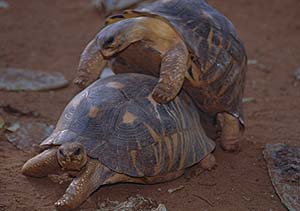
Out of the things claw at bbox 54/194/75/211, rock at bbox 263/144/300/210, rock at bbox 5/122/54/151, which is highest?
claw at bbox 54/194/75/211

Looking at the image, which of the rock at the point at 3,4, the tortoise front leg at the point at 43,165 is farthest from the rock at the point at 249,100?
the rock at the point at 3,4

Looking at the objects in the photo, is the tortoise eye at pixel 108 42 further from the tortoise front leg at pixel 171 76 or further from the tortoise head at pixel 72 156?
the tortoise head at pixel 72 156

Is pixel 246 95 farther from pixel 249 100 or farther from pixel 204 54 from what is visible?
pixel 204 54

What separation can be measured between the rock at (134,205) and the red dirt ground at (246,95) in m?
0.08

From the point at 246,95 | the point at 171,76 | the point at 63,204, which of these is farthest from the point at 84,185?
the point at 246,95

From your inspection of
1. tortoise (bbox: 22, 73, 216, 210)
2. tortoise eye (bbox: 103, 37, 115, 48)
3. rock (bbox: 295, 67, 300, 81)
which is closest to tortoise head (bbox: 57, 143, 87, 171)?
tortoise (bbox: 22, 73, 216, 210)

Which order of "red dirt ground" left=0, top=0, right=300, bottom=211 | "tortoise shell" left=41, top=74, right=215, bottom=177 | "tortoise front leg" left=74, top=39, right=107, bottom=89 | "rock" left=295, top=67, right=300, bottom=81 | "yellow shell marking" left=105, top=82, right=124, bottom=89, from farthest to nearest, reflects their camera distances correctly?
"rock" left=295, top=67, right=300, bottom=81 → "tortoise front leg" left=74, top=39, right=107, bottom=89 → "yellow shell marking" left=105, top=82, right=124, bottom=89 → "red dirt ground" left=0, top=0, right=300, bottom=211 → "tortoise shell" left=41, top=74, right=215, bottom=177

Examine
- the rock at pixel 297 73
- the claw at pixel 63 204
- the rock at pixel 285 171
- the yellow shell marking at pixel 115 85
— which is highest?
the yellow shell marking at pixel 115 85

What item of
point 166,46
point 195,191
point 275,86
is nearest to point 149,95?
point 166,46

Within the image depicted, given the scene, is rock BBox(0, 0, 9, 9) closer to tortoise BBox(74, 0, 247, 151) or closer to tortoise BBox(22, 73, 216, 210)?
tortoise BBox(74, 0, 247, 151)

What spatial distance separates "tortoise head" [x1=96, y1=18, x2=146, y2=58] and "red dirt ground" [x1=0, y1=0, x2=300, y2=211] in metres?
0.77

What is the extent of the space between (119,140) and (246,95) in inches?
85.2

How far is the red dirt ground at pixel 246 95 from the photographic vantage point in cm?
311

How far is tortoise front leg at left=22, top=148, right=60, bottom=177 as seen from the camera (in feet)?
10.2
